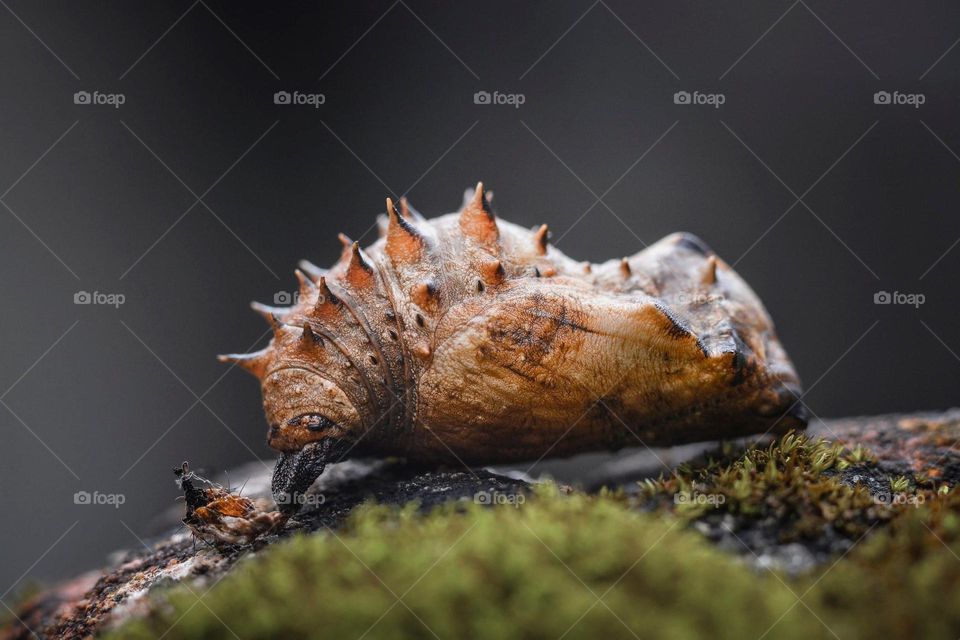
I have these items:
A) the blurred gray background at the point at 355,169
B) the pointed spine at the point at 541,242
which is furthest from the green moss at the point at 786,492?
the blurred gray background at the point at 355,169

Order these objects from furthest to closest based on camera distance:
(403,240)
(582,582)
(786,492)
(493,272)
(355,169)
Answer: (355,169), (403,240), (493,272), (786,492), (582,582)

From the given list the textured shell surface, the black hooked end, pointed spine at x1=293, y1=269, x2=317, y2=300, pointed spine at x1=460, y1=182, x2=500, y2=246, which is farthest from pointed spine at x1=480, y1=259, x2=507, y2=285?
the black hooked end

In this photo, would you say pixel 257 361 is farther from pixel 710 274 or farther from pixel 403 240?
pixel 710 274

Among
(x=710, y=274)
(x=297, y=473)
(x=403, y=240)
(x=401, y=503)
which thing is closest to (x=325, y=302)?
(x=403, y=240)

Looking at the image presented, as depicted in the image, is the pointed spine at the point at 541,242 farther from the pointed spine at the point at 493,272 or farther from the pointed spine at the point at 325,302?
the pointed spine at the point at 325,302

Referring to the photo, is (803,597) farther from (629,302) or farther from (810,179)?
(810,179)

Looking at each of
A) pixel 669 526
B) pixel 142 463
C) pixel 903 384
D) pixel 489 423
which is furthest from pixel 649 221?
pixel 142 463
